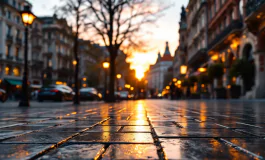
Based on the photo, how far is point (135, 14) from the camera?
23.8m

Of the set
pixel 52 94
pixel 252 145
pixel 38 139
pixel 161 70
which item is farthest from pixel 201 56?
pixel 161 70

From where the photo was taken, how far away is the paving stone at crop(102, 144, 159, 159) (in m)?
1.83

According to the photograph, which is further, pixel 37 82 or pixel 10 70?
pixel 37 82

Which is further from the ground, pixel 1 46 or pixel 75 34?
pixel 1 46

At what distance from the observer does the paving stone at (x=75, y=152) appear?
180 centimetres

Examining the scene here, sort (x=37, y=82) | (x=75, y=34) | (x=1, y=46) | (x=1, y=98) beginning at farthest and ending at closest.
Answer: (x=37, y=82)
(x=1, y=46)
(x=75, y=34)
(x=1, y=98)

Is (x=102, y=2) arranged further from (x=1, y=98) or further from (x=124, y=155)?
(x=124, y=155)

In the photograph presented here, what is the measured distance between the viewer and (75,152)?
1961 millimetres

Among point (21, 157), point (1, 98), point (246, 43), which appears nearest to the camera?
point (21, 157)

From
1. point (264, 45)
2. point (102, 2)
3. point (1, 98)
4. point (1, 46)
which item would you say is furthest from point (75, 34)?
point (1, 46)

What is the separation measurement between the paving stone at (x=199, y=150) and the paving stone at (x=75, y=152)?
0.50 m

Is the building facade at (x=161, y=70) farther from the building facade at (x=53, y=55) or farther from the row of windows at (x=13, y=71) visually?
the row of windows at (x=13, y=71)

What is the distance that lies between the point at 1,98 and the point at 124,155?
56.9ft

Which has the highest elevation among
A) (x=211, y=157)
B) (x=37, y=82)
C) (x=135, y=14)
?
(x=135, y=14)
